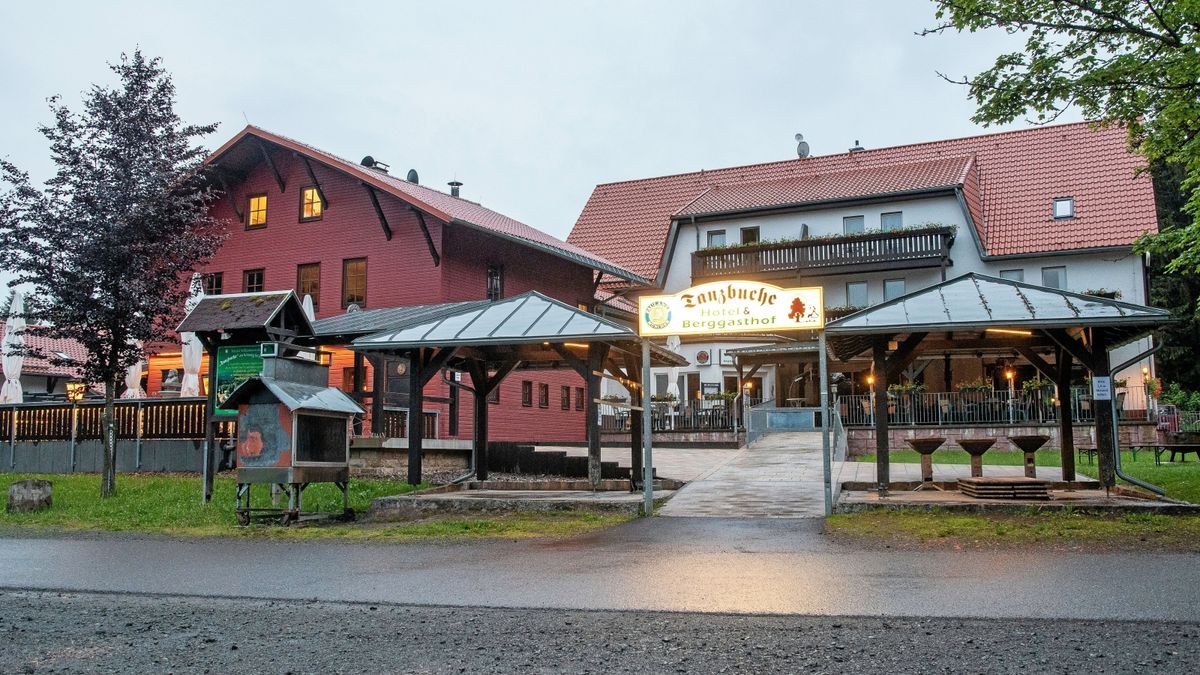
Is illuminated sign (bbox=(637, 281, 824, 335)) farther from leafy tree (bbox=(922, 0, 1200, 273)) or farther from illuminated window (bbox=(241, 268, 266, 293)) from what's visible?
illuminated window (bbox=(241, 268, 266, 293))

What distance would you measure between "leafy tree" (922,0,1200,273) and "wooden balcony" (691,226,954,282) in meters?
18.7

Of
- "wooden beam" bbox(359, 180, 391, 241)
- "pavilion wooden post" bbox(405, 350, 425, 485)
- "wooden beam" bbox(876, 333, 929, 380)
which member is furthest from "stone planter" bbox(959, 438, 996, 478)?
"wooden beam" bbox(359, 180, 391, 241)

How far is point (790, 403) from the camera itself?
3875cm

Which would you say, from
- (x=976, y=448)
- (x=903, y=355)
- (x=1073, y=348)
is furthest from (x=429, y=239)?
(x=1073, y=348)

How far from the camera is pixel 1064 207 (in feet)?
117

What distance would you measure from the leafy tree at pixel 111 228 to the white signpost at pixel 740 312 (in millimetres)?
9441

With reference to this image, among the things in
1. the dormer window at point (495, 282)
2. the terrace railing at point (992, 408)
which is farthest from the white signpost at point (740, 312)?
the dormer window at point (495, 282)

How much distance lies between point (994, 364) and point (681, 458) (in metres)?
16.3

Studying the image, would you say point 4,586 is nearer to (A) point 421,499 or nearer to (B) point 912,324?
(A) point 421,499

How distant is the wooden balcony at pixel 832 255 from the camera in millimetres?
35250

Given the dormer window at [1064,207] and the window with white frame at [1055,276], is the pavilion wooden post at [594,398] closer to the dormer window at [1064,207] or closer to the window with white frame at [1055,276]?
the window with white frame at [1055,276]

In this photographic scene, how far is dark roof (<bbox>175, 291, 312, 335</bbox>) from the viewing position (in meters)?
16.4

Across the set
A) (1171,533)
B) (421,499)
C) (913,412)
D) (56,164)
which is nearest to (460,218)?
(56,164)

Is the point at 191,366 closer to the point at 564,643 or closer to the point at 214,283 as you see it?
the point at 214,283
